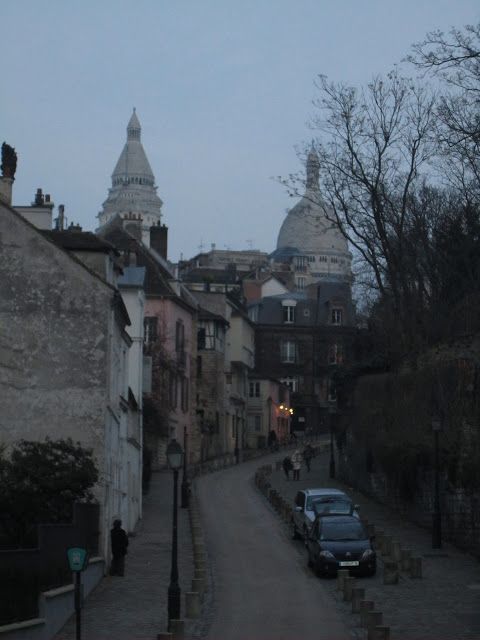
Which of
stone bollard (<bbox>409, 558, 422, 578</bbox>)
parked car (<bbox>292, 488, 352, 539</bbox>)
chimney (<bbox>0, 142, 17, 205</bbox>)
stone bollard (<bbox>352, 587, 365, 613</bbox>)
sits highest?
chimney (<bbox>0, 142, 17, 205</bbox>)

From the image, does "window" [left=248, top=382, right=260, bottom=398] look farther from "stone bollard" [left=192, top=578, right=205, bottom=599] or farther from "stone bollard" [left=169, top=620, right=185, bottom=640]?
"stone bollard" [left=169, top=620, right=185, bottom=640]

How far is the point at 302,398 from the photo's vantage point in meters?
116

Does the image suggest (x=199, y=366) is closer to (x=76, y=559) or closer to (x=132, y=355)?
(x=132, y=355)

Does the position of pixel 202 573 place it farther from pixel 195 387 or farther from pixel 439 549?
A: pixel 195 387

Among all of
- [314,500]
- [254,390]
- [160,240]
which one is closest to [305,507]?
[314,500]

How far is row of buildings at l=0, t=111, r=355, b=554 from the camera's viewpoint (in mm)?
34031

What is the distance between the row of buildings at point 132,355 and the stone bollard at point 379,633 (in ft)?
38.7

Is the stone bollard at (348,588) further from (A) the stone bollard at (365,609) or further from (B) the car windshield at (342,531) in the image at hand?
(B) the car windshield at (342,531)

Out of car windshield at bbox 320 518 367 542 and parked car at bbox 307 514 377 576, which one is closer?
parked car at bbox 307 514 377 576

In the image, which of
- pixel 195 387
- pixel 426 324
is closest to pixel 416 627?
pixel 426 324

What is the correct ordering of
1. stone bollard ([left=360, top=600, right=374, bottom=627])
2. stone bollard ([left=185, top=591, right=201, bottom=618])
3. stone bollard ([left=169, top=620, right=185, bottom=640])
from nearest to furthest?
stone bollard ([left=169, top=620, right=185, bottom=640]) < stone bollard ([left=360, top=600, right=374, bottom=627]) < stone bollard ([left=185, top=591, right=201, bottom=618])

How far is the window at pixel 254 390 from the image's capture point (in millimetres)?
105312

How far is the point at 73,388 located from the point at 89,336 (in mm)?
1392

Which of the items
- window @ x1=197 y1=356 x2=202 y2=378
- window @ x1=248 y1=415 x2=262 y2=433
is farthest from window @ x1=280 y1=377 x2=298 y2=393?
window @ x1=197 y1=356 x2=202 y2=378
